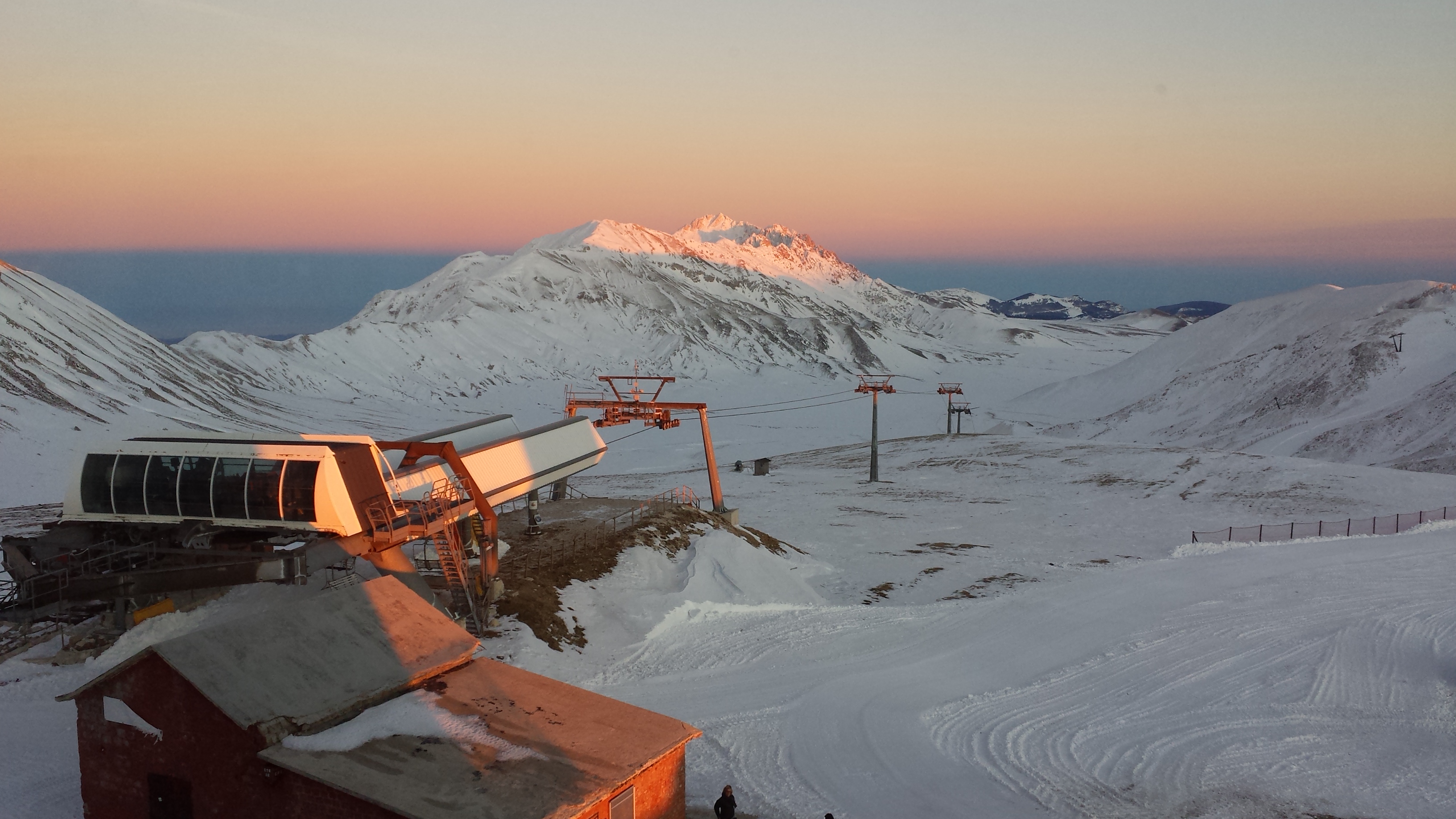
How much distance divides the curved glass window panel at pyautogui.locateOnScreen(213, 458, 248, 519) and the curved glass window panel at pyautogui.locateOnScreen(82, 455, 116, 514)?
2.92 m

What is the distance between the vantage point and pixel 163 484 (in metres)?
20.1

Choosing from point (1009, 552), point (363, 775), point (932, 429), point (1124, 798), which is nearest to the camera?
point (363, 775)

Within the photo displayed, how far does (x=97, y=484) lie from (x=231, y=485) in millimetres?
3693

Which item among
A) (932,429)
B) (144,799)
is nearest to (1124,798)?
(144,799)

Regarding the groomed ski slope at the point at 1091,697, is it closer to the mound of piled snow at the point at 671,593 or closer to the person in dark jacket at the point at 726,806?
the mound of piled snow at the point at 671,593

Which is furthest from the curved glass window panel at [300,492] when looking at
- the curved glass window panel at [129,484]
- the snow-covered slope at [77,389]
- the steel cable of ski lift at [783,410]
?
the steel cable of ski lift at [783,410]

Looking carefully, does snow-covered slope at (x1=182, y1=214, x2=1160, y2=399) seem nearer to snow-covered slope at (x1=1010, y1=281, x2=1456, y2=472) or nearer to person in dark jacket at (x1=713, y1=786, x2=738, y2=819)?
snow-covered slope at (x1=1010, y1=281, x2=1456, y2=472)

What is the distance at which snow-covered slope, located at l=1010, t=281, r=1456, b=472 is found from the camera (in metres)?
65.2

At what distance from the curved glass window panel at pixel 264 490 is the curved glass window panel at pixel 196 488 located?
100cm

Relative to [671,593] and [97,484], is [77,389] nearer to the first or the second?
[97,484]

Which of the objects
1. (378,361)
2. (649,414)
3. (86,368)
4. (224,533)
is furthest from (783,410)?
(224,533)

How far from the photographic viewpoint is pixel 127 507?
20.5 metres

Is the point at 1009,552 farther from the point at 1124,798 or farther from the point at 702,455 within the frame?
the point at 702,455

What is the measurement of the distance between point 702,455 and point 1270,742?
63.2 metres
